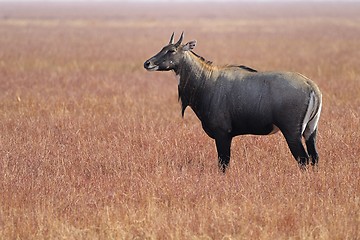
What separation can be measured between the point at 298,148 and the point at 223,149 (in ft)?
3.11

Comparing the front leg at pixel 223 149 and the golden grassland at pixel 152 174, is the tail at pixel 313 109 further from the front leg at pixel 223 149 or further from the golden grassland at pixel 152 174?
the front leg at pixel 223 149

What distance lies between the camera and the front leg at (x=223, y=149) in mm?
8133

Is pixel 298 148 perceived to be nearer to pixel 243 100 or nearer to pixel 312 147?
pixel 312 147

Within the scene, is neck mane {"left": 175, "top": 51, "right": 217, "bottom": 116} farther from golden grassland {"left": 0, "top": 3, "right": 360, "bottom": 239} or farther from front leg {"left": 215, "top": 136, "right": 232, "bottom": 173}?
golden grassland {"left": 0, "top": 3, "right": 360, "bottom": 239}

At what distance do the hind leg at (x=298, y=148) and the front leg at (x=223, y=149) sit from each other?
2.49ft

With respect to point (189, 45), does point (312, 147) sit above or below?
below

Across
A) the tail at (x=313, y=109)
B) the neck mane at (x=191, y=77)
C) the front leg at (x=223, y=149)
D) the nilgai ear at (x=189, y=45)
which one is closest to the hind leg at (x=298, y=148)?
the tail at (x=313, y=109)

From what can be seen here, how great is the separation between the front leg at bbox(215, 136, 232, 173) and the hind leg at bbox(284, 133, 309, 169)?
0.76 metres

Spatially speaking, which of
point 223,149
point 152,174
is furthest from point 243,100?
point 152,174

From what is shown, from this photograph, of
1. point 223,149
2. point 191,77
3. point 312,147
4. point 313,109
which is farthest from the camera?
point 191,77

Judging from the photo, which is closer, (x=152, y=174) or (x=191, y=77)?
(x=152, y=174)

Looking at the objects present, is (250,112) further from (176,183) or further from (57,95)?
(57,95)

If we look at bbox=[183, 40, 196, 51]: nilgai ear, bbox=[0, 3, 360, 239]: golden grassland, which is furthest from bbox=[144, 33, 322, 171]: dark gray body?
bbox=[0, 3, 360, 239]: golden grassland

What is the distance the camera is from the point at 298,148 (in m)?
7.95
